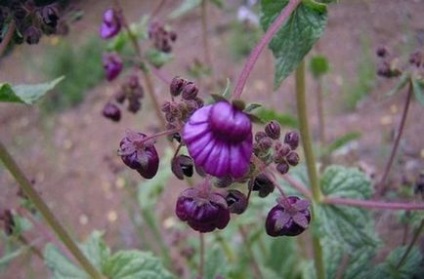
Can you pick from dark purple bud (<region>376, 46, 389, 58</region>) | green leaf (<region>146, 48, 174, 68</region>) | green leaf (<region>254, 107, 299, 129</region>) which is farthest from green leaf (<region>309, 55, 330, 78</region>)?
dark purple bud (<region>376, 46, 389, 58</region>)

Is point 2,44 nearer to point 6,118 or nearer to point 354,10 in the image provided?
point 354,10

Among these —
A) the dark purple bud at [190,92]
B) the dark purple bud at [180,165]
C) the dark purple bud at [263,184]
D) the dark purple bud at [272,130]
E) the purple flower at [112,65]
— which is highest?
the purple flower at [112,65]

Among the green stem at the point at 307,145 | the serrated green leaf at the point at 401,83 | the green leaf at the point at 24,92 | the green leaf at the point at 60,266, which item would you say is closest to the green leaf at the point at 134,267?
the green leaf at the point at 60,266

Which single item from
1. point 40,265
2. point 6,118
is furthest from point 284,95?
point 6,118

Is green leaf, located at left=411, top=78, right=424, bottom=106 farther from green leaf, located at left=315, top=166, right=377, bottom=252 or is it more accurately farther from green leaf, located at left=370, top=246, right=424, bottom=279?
green leaf, located at left=370, top=246, right=424, bottom=279

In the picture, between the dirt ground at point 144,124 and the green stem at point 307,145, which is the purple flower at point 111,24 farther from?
the dirt ground at point 144,124

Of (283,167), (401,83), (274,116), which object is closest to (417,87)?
(401,83)
